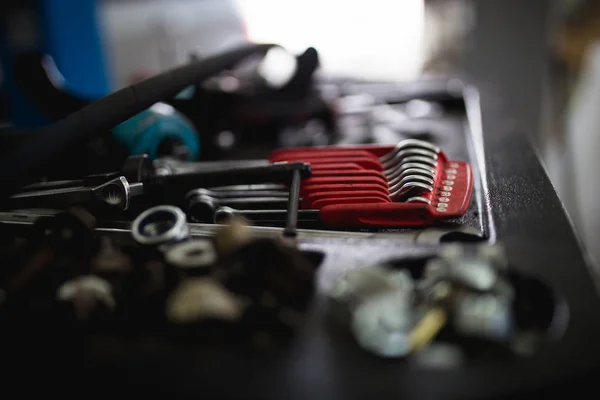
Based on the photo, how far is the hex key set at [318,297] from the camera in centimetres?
35

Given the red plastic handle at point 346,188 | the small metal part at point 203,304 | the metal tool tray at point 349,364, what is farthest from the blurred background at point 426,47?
the small metal part at point 203,304

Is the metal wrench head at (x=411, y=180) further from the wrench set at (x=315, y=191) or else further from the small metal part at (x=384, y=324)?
the small metal part at (x=384, y=324)

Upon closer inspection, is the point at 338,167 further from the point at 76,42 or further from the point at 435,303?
the point at 76,42

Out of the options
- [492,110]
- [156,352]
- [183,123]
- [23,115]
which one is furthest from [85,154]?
[23,115]

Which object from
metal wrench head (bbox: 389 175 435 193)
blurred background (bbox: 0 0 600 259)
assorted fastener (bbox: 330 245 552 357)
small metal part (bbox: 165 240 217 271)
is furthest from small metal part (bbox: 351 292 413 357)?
blurred background (bbox: 0 0 600 259)

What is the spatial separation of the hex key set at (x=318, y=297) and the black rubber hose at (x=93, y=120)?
1.8 inches

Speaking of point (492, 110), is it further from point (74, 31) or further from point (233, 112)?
point (74, 31)

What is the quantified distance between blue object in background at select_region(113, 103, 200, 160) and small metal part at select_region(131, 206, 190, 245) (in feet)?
0.78

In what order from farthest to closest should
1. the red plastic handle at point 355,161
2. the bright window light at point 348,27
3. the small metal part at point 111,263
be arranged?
the bright window light at point 348,27 < the red plastic handle at point 355,161 < the small metal part at point 111,263

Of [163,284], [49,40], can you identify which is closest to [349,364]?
[163,284]

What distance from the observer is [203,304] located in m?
0.38

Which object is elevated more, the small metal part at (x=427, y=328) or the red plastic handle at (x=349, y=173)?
the red plastic handle at (x=349, y=173)

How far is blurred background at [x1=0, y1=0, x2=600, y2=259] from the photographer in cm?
157

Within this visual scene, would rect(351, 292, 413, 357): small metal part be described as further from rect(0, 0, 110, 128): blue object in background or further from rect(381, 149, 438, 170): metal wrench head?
rect(0, 0, 110, 128): blue object in background
